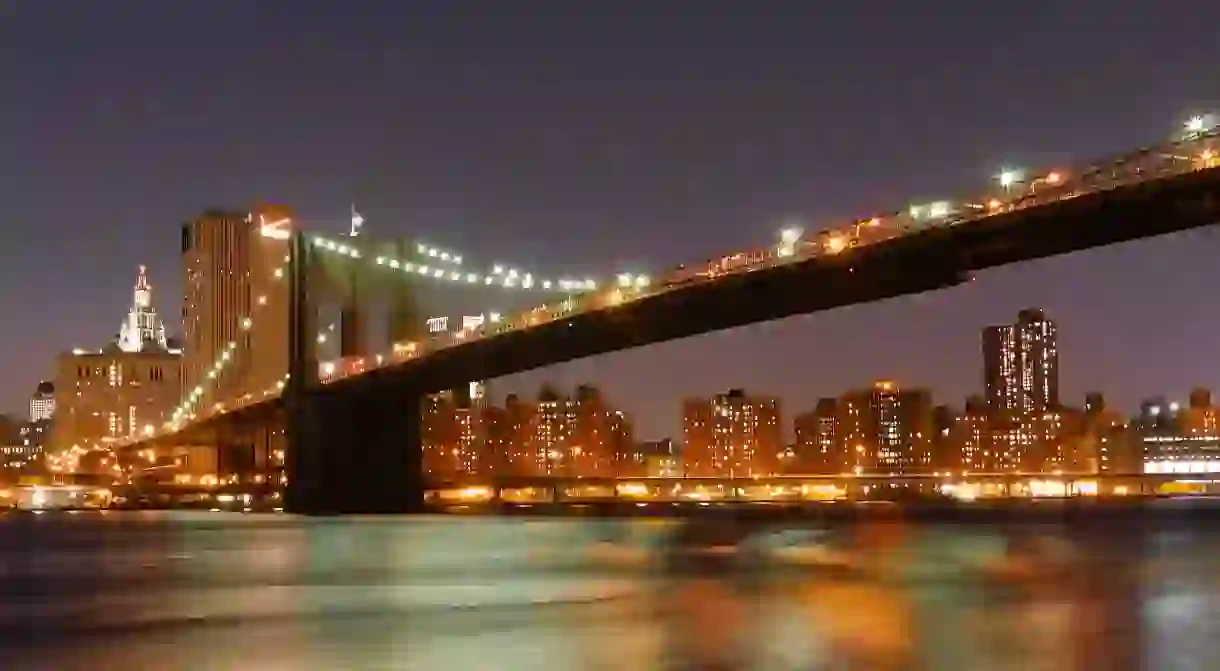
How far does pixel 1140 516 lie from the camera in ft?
209

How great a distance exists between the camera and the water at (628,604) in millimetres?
16375

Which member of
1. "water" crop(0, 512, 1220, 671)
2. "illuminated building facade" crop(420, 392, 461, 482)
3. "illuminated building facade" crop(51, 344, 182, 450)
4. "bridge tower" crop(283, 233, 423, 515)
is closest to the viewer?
"water" crop(0, 512, 1220, 671)

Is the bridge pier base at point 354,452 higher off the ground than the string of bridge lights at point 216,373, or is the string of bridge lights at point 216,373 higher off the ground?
the string of bridge lights at point 216,373

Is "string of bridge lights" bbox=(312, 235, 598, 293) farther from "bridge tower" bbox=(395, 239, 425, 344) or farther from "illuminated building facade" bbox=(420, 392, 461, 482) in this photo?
"illuminated building facade" bbox=(420, 392, 461, 482)

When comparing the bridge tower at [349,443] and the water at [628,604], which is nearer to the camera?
the water at [628,604]

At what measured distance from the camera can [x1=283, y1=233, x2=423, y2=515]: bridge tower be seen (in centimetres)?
6538

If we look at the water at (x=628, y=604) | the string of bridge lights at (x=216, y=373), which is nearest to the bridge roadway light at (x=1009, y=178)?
the water at (x=628, y=604)

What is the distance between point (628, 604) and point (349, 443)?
4566cm

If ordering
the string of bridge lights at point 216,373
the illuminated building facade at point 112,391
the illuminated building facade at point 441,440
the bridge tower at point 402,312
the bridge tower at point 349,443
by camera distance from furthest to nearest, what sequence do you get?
1. the illuminated building facade at point 112,391
2. the illuminated building facade at point 441,440
3. the string of bridge lights at point 216,373
4. the bridge tower at point 402,312
5. the bridge tower at point 349,443

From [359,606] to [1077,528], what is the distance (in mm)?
32244

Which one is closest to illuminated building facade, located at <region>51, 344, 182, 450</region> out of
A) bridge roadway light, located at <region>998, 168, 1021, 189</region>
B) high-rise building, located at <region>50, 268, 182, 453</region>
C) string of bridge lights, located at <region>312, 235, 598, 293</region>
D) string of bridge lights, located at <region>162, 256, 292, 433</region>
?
high-rise building, located at <region>50, 268, 182, 453</region>

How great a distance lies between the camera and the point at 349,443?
66.6 meters

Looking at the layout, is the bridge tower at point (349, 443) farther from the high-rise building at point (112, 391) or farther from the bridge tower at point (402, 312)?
the high-rise building at point (112, 391)

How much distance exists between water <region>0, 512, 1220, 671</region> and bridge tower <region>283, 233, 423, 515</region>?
2217 centimetres
